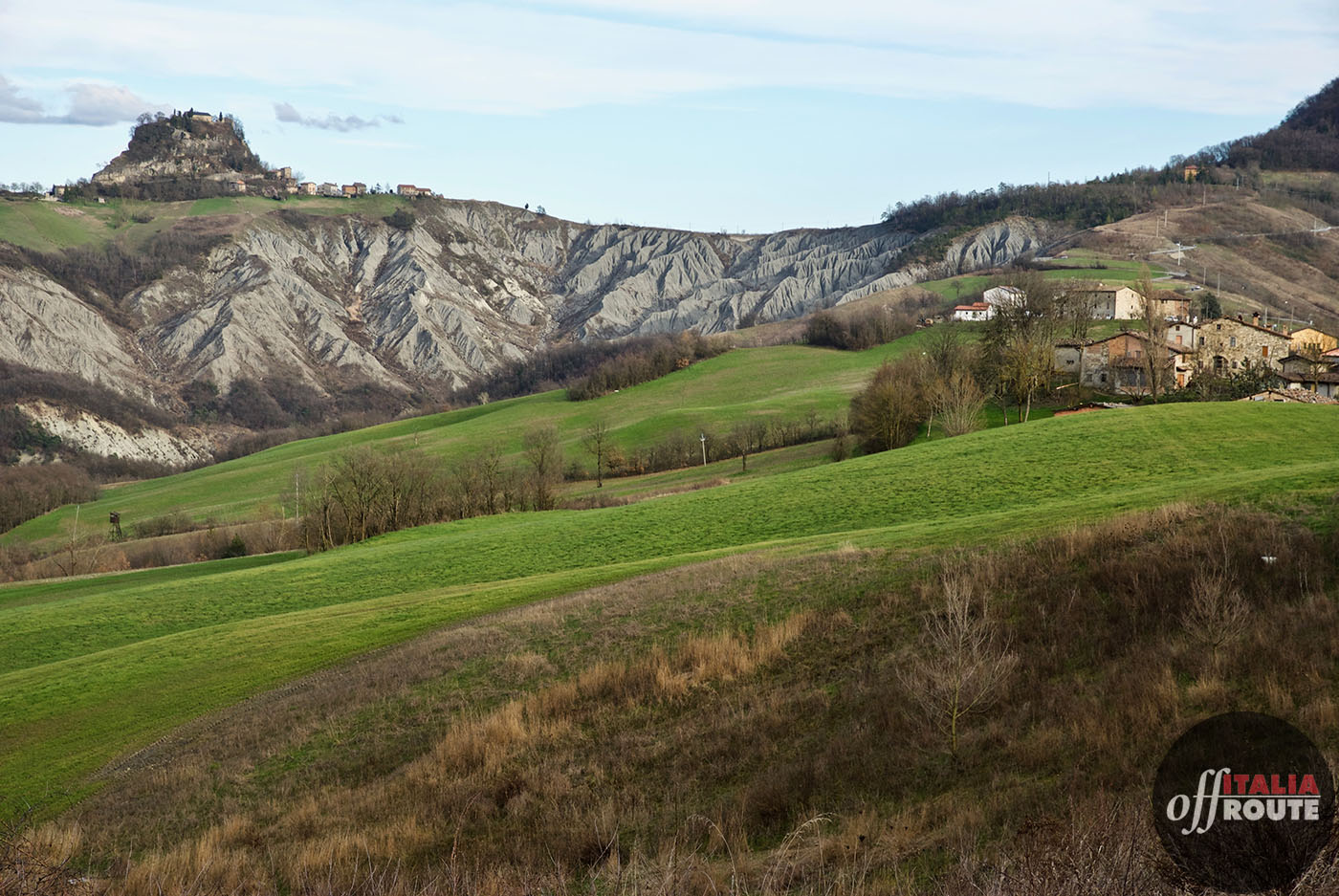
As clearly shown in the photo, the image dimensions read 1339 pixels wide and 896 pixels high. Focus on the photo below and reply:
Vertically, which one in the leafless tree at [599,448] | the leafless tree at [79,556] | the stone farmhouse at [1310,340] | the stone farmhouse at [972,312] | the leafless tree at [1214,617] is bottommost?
the leafless tree at [79,556]

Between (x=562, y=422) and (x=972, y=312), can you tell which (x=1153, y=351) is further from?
(x=972, y=312)

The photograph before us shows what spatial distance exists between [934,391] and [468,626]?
53991mm

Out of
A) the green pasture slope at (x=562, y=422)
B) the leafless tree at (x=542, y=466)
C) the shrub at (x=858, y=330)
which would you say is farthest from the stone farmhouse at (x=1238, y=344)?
the leafless tree at (x=542, y=466)

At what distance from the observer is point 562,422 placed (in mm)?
124625

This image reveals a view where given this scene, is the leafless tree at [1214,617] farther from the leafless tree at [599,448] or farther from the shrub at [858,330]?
the shrub at [858,330]

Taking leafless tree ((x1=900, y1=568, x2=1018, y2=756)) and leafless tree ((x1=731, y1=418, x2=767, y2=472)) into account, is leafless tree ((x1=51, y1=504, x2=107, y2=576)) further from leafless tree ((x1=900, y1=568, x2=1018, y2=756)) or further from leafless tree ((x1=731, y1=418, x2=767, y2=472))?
leafless tree ((x1=900, y1=568, x2=1018, y2=756))

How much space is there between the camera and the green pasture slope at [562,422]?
105 metres

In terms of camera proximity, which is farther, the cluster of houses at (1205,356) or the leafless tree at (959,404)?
the cluster of houses at (1205,356)

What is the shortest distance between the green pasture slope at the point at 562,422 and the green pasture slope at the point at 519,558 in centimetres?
4940

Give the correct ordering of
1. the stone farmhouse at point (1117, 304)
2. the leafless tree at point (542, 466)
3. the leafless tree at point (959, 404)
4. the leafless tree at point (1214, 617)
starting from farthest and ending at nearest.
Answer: the stone farmhouse at point (1117, 304)
the leafless tree at point (542, 466)
the leafless tree at point (959, 404)
the leafless tree at point (1214, 617)

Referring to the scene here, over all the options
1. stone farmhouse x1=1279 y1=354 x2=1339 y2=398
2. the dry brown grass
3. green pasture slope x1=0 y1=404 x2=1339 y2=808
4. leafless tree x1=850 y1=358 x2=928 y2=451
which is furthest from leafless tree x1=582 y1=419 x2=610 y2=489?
the dry brown grass

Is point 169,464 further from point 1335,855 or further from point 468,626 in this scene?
point 1335,855

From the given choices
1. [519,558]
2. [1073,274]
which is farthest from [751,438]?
[1073,274]

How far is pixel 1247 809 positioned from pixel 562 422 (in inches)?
4663
